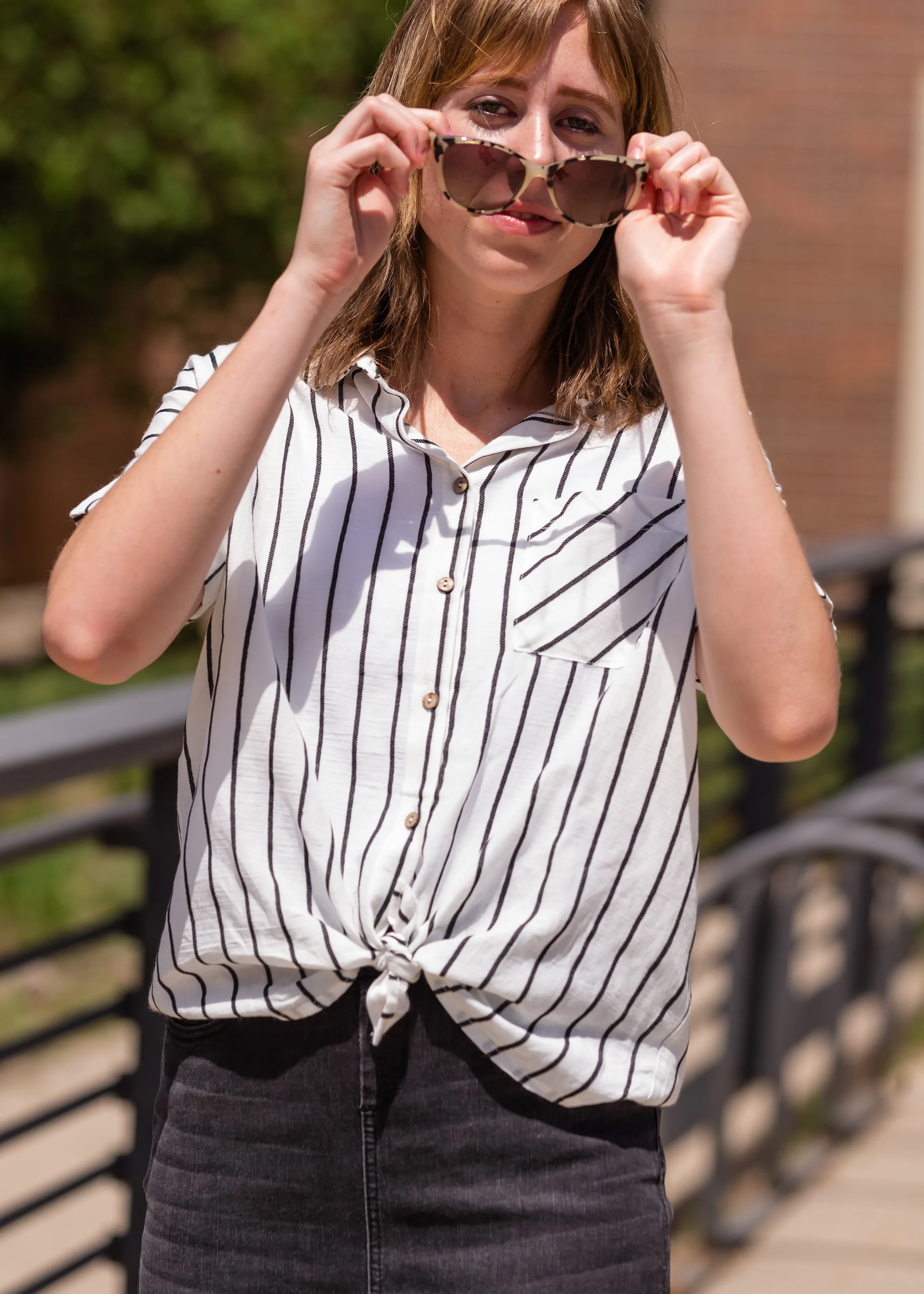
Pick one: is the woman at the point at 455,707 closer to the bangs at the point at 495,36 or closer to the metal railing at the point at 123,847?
the bangs at the point at 495,36

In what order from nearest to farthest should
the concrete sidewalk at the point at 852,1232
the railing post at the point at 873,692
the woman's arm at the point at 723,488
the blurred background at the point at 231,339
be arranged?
1. the woman's arm at the point at 723,488
2. the blurred background at the point at 231,339
3. the concrete sidewalk at the point at 852,1232
4. the railing post at the point at 873,692

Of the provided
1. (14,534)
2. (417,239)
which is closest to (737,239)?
(417,239)

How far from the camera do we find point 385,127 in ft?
4.79

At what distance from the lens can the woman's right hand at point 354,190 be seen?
4.76 feet

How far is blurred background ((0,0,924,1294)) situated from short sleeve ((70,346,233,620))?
285 mm

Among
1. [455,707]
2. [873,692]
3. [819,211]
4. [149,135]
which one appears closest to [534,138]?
[455,707]

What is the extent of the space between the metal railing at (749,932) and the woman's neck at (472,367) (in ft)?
2.34

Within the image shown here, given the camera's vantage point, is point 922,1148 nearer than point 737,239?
No

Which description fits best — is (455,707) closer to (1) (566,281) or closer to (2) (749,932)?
(1) (566,281)

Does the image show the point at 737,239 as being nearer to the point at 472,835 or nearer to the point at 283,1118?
the point at 472,835

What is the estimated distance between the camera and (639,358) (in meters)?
1.66

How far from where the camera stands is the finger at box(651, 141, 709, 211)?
4.86ft

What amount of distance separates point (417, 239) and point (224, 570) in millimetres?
400

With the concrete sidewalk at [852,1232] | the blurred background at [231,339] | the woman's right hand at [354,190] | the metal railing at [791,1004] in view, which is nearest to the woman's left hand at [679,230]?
the woman's right hand at [354,190]
